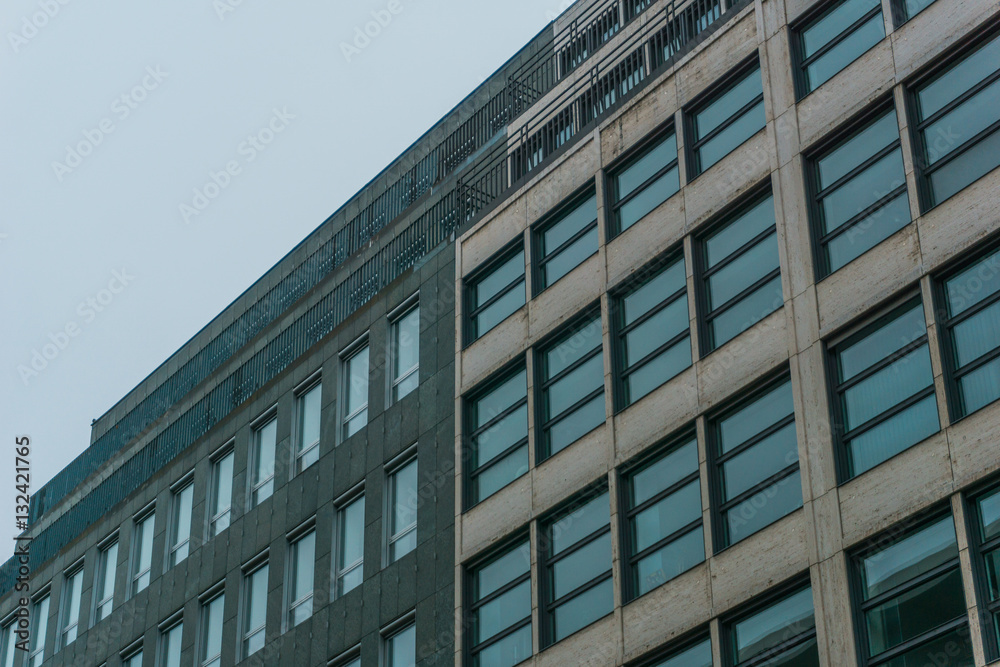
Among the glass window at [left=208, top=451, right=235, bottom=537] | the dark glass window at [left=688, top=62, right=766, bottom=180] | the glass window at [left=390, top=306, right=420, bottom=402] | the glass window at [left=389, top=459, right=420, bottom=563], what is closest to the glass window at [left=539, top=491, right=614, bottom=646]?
the glass window at [left=389, top=459, right=420, bottom=563]

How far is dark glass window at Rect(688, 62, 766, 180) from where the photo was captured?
32.8 meters

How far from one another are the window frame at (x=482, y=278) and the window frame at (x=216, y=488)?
30.7 ft

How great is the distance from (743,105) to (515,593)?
10327 millimetres

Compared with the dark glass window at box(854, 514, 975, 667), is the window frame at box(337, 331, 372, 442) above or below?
above

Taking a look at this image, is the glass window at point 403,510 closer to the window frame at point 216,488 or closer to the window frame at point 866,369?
the window frame at point 216,488

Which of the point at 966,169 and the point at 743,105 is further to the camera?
the point at 743,105

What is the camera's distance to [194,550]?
44.4 metres

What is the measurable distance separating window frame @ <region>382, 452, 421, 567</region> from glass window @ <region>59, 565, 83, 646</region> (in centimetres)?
1500

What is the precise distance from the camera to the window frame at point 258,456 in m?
42.7

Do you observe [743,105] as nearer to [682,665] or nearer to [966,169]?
[966,169]

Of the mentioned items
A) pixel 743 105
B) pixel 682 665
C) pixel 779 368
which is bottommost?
pixel 682 665

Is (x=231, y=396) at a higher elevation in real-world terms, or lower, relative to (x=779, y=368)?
higher

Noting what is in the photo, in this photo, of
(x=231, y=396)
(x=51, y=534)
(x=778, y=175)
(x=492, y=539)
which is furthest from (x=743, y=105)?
(x=51, y=534)

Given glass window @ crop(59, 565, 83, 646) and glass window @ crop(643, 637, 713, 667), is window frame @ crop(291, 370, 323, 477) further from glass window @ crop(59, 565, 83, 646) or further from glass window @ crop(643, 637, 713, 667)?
glass window @ crop(643, 637, 713, 667)
